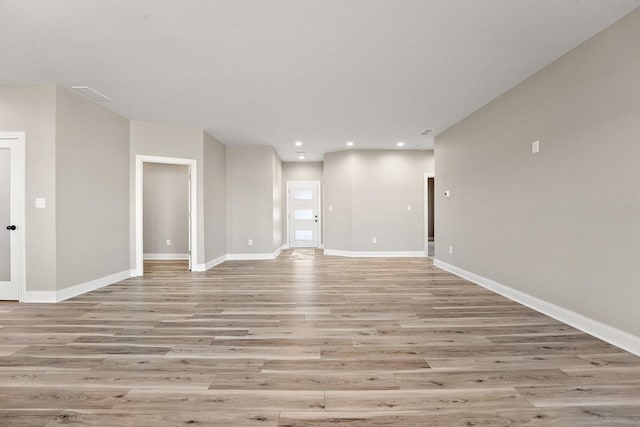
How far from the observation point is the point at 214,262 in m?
6.68

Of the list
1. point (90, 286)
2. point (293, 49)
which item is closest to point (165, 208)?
point (90, 286)

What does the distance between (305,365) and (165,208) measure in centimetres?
663

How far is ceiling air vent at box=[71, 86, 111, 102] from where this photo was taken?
13.1ft

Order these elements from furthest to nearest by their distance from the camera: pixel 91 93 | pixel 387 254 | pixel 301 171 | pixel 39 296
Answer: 1. pixel 301 171
2. pixel 387 254
3. pixel 91 93
4. pixel 39 296

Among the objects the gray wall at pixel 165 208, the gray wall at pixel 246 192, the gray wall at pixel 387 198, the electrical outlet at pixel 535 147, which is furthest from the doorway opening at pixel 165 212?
the electrical outlet at pixel 535 147

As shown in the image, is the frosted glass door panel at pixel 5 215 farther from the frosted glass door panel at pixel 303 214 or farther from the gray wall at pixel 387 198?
the frosted glass door panel at pixel 303 214

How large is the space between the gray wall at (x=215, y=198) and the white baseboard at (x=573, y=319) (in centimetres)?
515

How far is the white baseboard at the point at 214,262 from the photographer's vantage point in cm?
627

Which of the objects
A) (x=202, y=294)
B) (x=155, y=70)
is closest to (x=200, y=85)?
(x=155, y=70)

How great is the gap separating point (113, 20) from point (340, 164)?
235 inches

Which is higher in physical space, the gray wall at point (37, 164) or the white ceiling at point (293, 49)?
the white ceiling at point (293, 49)

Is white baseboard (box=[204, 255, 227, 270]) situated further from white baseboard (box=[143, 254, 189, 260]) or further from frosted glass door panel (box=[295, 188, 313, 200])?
frosted glass door panel (box=[295, 188, 313, 200])

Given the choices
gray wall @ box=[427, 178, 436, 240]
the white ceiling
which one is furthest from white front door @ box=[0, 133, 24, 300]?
gray wall @ box=[427, 178, 436, 240]

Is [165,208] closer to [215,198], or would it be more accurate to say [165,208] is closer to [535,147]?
[215,198]
